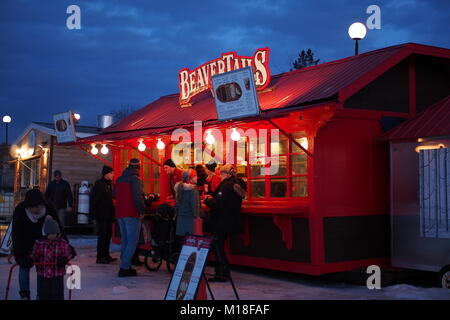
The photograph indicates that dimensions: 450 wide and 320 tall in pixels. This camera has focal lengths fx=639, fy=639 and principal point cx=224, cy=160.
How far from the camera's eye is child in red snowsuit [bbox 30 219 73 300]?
6.93m

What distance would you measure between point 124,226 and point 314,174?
3.26 meters

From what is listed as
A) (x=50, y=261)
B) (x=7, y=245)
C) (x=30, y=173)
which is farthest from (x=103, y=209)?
(x=30, y=173)

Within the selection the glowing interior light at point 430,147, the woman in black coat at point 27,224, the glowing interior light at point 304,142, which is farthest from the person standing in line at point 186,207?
the glowing interior light at point 430,147

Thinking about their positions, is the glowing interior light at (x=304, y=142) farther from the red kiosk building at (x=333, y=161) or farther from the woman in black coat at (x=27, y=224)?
the woman in black coat at (x=27, y=224)

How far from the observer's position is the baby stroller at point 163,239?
11.2 meters

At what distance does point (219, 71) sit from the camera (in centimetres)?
1281

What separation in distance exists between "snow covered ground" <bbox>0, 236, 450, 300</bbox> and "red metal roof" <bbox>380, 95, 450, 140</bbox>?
2.35 meters

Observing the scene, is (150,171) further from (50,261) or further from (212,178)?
(50,261)

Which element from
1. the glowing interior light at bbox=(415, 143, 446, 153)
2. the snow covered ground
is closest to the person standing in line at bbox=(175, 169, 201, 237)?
the snow covered ground

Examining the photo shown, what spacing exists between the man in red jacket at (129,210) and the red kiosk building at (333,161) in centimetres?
150

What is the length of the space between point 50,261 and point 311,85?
5.82 metres

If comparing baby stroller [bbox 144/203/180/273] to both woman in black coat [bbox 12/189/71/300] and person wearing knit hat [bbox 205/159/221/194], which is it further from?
woman in black coat [bbox 12/189/71/300]
